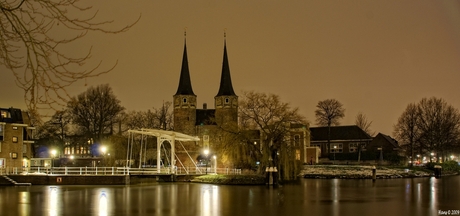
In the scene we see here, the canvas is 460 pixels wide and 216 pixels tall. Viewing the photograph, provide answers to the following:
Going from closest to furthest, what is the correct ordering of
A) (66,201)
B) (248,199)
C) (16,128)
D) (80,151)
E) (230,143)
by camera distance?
(66,201)
(248,199)
(230,143)
(16,128)
(80,151)

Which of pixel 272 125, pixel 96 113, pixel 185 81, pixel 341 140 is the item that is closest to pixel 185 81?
pixel 185 81

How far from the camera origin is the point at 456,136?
69.9 m

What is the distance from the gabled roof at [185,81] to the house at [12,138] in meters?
27.5

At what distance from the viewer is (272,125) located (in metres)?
43.3

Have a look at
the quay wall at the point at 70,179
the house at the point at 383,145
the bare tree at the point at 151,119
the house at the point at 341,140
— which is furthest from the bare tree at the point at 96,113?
the house at the point at 383,145

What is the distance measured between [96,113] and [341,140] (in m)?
43.9

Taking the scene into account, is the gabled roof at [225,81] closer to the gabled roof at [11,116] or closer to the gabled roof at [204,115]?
the gabled roof at [204,115]

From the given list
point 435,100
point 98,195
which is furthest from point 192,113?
point 98,195

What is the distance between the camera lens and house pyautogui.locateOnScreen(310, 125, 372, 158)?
285ft

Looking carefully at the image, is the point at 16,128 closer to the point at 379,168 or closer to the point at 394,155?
the point at 379,168

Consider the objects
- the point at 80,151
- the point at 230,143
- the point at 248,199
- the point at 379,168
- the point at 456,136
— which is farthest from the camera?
the point at 80,151

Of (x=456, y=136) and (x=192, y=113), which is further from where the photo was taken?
(x=192, y=113)

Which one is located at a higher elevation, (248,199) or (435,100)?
(435,100)

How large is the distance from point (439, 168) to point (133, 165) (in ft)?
113
